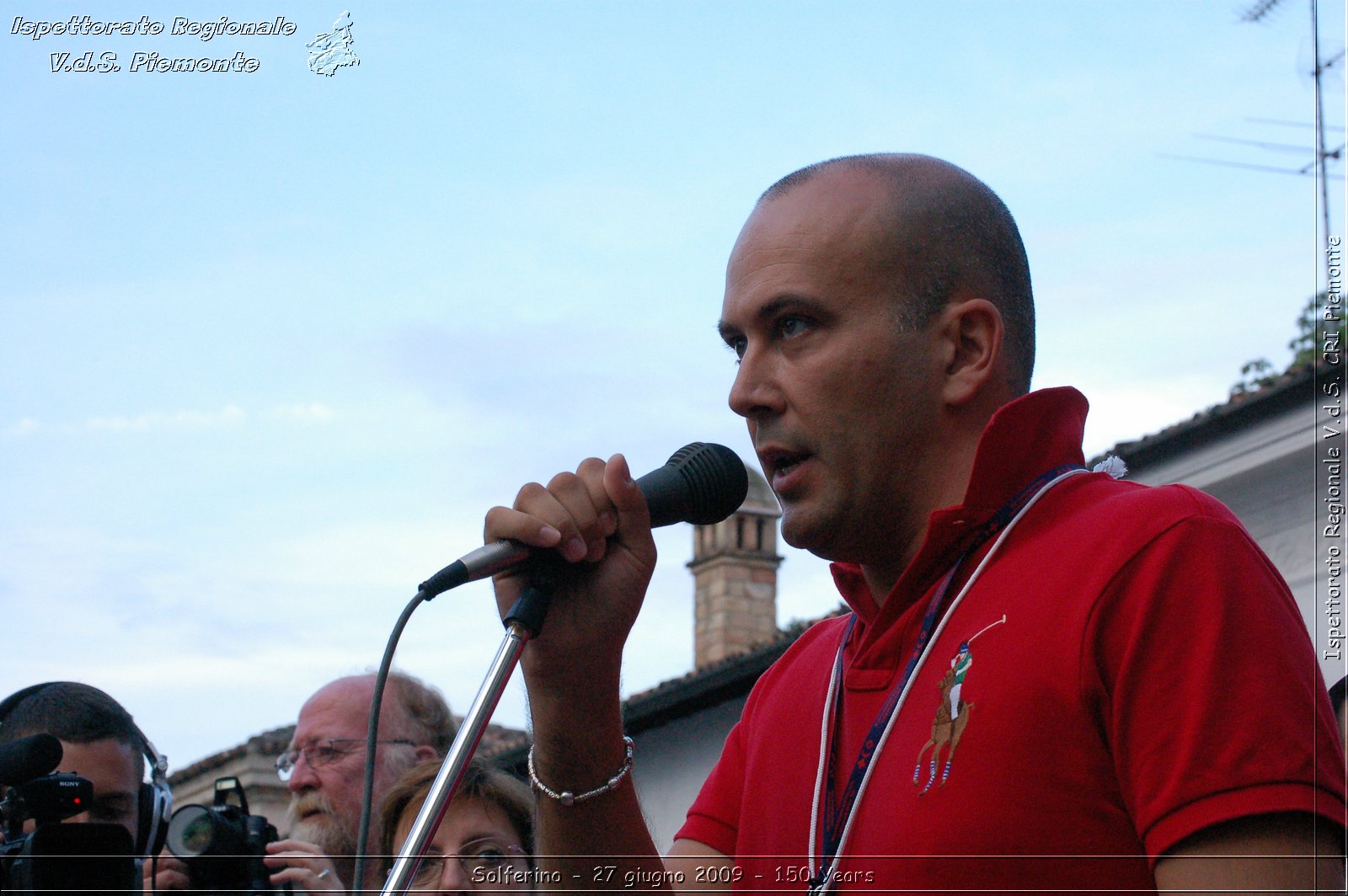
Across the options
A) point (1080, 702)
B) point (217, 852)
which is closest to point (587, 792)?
point (1080, 702)

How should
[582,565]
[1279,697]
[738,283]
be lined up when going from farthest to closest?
[738,283]
[582,565]
[1279,697]

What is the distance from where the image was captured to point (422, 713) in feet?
16.3

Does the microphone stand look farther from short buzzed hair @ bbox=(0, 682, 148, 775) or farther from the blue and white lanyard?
short buzzed hair @ bbox=(0, 682, 148, 775)

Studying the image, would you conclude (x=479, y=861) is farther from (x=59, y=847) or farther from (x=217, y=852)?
(x=59, y=847)

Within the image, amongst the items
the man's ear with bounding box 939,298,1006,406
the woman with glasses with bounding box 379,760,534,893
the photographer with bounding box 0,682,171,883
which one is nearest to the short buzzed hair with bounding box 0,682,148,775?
the photographer with bounding box 0,682,171,883

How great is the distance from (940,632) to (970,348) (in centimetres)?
50

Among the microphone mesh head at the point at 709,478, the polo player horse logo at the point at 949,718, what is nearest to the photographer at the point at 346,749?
the microphone mesh head at the point at 709,478

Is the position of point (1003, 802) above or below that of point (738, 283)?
below

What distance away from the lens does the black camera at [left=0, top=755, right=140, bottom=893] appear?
8.96 feet

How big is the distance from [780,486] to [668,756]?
9.83m

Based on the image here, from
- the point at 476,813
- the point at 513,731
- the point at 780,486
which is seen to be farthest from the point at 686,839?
the point at 513,731

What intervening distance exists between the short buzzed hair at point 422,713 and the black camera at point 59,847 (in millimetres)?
2055

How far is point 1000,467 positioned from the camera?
7.19 ft

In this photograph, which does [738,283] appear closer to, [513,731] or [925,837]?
[925,837]
